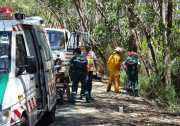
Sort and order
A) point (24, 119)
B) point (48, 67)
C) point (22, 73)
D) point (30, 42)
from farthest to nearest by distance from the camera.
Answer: point (48, 67) < point (30, 42) < point (22, 73) < point (24, 119)

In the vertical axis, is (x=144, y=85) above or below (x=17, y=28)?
below

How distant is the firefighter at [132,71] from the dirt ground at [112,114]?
1.18 metres

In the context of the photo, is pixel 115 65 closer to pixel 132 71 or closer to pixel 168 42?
pixel 132 71

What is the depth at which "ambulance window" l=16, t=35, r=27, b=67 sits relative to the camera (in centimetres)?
973

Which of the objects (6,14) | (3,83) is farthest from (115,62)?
(3,83)

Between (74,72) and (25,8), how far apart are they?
44.9 m

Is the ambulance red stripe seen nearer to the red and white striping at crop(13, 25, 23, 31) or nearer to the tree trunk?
the red and white striping at crop(13, 25, 23, 31)

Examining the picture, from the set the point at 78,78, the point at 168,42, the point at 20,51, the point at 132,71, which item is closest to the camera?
the point at 20,51

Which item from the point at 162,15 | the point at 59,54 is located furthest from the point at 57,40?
the point at 162,15

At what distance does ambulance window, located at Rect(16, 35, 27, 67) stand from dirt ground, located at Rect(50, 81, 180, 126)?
346 cm

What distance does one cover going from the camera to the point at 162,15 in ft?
69.9

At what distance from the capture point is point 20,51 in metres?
10.0

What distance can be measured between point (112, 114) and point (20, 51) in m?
6.19

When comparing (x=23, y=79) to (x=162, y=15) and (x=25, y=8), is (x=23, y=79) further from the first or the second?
(x=25, y=8)
